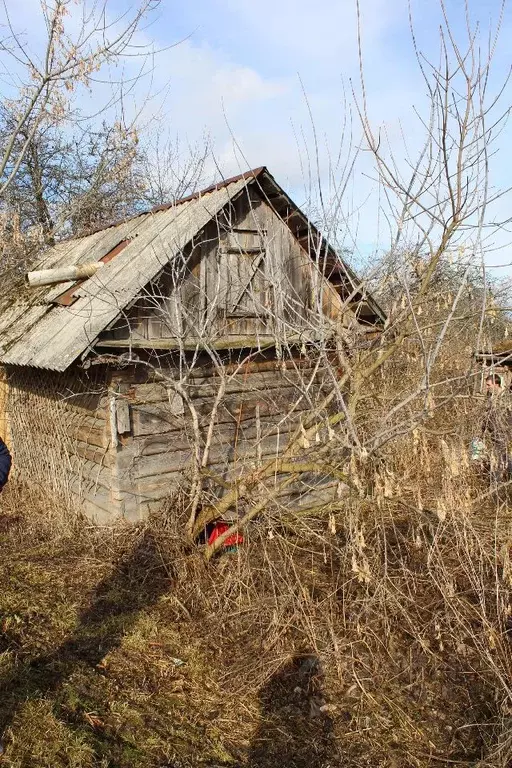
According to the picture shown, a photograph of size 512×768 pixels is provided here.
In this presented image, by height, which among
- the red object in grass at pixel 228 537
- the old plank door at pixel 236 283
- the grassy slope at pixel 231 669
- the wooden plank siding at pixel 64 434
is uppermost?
the old plank door at pixel 236 283

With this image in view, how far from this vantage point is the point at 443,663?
4.14 m

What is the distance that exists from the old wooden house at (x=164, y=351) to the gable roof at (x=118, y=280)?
0.03 metres

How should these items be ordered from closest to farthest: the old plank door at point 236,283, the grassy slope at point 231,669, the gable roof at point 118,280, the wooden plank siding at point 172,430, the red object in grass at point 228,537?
the grassy slope at point 231,669 → the red object in grass at point 228,537 → the gable roof at point 118,280 → the wooden plank siding at point 172,430 → the old plank door at point 236,283

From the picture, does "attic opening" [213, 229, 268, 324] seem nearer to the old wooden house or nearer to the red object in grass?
the old wooden house

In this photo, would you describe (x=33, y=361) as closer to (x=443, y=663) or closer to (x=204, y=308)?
(x=204, y=308)

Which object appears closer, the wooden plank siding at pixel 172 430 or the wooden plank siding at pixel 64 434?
the wooden plank siding at pixel 172 430

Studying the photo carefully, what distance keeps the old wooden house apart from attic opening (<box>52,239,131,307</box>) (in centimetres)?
2

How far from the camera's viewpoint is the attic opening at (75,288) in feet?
23.7

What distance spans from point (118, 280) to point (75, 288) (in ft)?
4.50

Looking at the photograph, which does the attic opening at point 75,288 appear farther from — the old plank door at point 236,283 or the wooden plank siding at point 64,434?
the old plank door at point 236,283

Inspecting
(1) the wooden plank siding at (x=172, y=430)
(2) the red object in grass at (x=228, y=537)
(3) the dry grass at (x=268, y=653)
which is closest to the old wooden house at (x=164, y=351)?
(1) the wooden plank siding at (x=172, y=430)

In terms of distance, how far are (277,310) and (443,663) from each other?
113 inches

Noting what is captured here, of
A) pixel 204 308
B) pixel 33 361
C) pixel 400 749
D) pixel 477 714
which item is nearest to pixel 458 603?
pixel 477 714

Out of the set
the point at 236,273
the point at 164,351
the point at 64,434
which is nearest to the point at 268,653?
Answer: the point at 164,351
